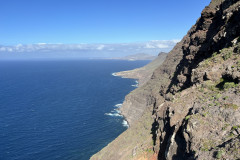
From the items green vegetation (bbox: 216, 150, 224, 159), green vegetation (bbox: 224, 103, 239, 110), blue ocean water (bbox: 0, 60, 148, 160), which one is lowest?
blue ocean water (bbox: 0, 60, 148, 160)

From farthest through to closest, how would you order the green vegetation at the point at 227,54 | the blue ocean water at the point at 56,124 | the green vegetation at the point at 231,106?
the blue ocean water at the point at 56,124 < the green vegetation at the point at 227,54 < the green vegetation at the point at 231,106

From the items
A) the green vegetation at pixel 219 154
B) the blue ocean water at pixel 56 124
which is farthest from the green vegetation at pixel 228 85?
the blue ocean water at pixel 56 124

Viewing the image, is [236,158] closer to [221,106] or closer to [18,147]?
[221,106]

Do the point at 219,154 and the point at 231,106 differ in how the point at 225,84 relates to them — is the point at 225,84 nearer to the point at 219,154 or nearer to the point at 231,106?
the point at 231,106

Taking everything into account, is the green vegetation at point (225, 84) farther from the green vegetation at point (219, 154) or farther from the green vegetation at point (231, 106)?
the green vegetation at point (219, 154)

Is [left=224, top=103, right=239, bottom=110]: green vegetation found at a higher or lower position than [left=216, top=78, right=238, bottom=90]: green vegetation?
lower

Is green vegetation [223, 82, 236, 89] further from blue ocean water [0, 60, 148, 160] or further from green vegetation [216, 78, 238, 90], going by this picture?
blue ocean water [0, 60, 148, 160]

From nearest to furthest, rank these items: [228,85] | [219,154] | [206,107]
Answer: [219,154] < [206,107] < [228,85]

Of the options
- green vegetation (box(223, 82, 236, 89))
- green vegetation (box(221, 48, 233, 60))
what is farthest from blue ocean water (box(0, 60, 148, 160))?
green vegetation (box(221, 48, 233, 60))

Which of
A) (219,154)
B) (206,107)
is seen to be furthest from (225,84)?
(219,154)

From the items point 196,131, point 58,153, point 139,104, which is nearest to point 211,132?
point 196,131

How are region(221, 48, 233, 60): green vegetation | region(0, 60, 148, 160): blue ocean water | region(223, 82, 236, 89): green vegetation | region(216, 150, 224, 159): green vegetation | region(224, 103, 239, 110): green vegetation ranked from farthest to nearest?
1. region(0, 60, 148, 160): blue ocean water
2. region(221, 48, 233, 60): green vegetation
3. region(223, 82, 236, 89): green vegetation
4. region(224, 103, 239, 110): green vegetation
5. region(216, 150, 224, 159): green vegetation
